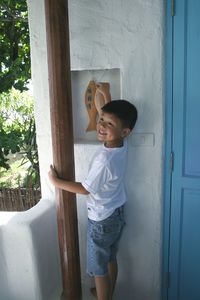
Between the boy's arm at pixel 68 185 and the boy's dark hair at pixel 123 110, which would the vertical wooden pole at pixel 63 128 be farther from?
the boy's dark hair at pixel 123 110

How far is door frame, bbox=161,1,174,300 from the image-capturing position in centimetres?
169

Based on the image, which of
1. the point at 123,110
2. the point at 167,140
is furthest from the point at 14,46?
the point at 167,140

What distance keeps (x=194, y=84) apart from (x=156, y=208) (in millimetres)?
855

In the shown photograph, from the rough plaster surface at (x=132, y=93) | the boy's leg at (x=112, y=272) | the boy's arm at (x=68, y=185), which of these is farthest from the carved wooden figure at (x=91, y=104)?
the boy's leg at (x=112, y=272)

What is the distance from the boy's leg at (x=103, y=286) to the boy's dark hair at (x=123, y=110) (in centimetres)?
99

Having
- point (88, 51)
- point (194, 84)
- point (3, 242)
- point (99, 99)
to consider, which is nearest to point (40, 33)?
point (88, 51)

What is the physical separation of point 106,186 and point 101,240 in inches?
14.1

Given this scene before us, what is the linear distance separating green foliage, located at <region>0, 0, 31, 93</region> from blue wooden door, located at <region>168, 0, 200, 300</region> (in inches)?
68.2

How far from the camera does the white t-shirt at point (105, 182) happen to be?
158 centimetres

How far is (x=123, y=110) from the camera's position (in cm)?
164

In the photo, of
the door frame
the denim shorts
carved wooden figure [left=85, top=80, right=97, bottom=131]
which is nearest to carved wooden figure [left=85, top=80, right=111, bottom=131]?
carved wooden figure [left=85, top=80, right=97, bottom=131]

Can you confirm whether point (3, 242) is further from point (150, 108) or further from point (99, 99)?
point (150, 108)

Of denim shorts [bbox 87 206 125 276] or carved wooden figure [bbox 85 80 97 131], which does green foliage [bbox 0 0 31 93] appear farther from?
denim shorts [bbox 87 206 125 276]

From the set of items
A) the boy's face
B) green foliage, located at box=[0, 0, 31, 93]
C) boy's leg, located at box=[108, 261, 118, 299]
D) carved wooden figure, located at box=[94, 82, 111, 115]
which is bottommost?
boy's leg, located at box=[108, 261, 118, 299]
